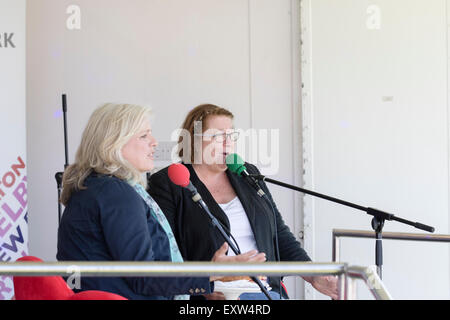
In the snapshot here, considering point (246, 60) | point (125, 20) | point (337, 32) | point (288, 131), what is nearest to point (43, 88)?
point (125, 20)

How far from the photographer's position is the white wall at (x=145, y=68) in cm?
388

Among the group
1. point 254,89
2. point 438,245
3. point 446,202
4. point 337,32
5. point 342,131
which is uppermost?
point 337,32

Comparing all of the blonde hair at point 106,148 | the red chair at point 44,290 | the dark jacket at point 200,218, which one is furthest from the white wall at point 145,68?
the red chair at point 44,290

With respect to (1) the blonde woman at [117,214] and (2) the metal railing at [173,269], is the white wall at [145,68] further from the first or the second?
(2) the metal railing at [173,269]

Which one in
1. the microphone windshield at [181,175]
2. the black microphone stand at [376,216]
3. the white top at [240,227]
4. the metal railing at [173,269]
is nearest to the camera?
the metal railing at [173,269]

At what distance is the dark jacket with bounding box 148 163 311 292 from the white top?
23 millimetres

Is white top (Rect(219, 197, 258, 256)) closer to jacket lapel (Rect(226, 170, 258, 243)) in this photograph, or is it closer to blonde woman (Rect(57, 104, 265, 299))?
jacket lapel (Rect(226, 170, 258, 243))

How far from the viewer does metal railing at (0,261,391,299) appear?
3.95 feet

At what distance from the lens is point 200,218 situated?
8.18 ft

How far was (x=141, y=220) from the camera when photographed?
6.08 ft

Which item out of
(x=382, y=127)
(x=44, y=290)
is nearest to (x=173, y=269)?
(x=44, y=290)

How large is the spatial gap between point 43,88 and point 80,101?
239mm

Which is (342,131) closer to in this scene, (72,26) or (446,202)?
(446,202)

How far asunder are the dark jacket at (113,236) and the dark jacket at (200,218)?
56cm
